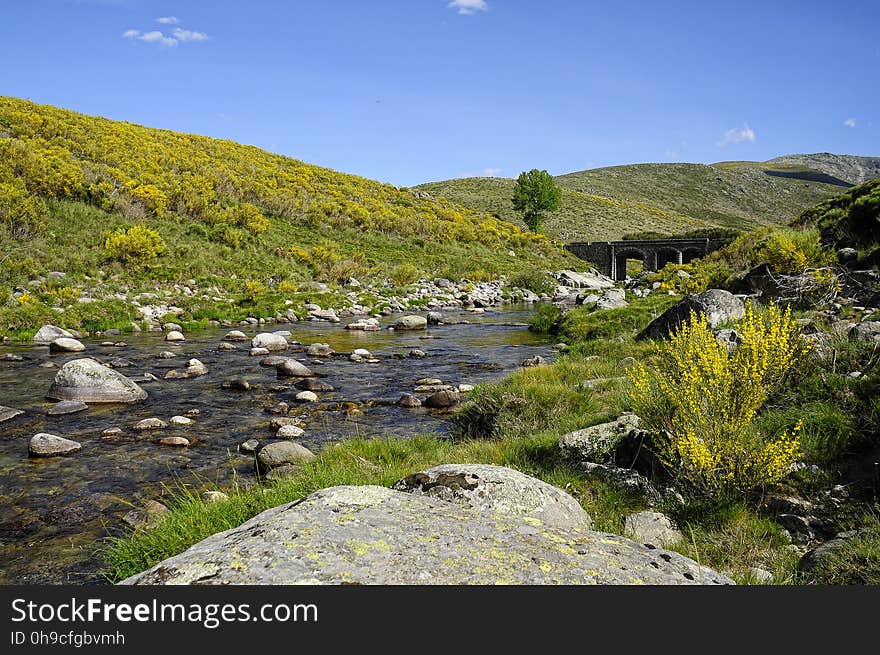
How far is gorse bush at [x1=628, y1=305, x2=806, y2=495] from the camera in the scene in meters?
4.73

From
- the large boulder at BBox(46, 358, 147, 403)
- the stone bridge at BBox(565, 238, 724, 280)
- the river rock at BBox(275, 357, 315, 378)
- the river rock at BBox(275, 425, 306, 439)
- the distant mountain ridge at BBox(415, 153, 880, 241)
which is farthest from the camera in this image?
the distant mountain ridge at BBox(415, 153, 880, 241)

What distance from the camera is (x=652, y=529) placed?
Answer: 14.5 ft

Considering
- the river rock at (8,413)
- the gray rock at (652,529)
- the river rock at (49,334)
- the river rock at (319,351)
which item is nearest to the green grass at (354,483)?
the gray rock at (652,529)

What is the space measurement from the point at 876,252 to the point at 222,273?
1047 inches

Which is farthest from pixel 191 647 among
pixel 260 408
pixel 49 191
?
pixel 49 191

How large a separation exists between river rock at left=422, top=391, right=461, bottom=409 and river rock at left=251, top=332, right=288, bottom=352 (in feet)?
25.3

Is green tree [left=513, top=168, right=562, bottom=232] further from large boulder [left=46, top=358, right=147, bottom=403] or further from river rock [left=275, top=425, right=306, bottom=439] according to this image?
river rock [left=275, top=425, right=306, bottom=439]

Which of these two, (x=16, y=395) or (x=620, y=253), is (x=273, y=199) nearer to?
(x=16, y=395)

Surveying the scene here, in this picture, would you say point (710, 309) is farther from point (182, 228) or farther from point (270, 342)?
point (182, 228)

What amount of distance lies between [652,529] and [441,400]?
6882 mm

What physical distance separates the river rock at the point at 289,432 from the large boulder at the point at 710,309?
24.2 ft

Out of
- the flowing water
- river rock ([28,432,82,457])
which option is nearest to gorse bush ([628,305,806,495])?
the flowing water

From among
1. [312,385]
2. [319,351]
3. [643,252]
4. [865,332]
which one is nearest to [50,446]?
[312,385]

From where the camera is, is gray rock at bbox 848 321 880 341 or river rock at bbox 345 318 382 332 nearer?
gray rock at bbox 848 321 880 341
